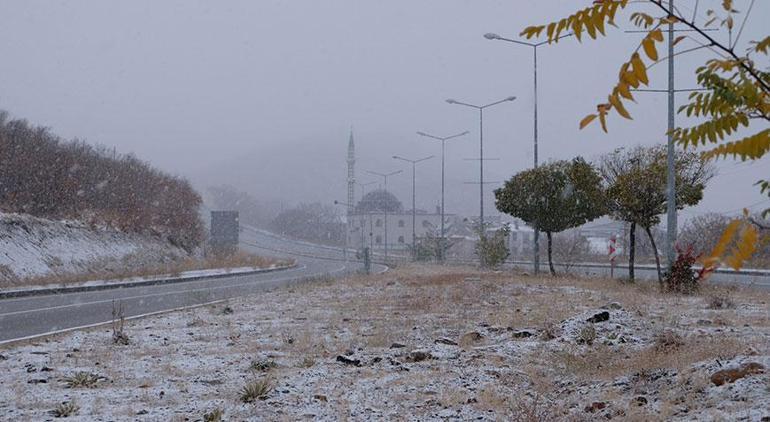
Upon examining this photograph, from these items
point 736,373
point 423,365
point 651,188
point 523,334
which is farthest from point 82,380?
point 651,188

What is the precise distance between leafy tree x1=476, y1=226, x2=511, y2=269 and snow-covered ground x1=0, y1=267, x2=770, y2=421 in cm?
1842

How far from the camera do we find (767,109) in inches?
80.0

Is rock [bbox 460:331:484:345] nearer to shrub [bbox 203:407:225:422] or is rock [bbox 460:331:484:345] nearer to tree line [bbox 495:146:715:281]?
shrub [bbox 203:407:225:422]

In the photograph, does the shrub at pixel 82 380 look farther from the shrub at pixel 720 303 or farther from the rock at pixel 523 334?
the shrub at pixel 720 303

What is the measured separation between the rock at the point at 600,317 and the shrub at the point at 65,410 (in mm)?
6475

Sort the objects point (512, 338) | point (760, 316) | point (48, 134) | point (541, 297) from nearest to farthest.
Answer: point (512, 338)
point (760, 316)
point (541, 297)
point (48, 134)

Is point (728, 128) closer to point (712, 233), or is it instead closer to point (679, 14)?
point (679, 14)

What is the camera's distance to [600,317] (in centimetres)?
940

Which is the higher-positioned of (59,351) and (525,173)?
(525,173)

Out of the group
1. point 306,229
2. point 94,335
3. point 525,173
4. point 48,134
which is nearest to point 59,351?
point 94,335

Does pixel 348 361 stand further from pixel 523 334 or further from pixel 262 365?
pixel 523 334

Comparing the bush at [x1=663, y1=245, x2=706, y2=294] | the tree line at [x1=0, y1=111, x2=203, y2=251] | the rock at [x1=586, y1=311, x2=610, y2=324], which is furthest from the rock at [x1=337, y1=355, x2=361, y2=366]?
the tree line at [x1=0, y1=111, x2=203, y2=251]

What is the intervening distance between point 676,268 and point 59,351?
41.0 ft

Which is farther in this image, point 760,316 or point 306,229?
point 306,229
